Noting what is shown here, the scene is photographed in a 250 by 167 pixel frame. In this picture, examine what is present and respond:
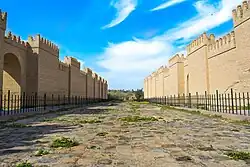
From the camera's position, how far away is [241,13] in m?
17.7

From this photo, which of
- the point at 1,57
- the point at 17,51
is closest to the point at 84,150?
the point at 1,57

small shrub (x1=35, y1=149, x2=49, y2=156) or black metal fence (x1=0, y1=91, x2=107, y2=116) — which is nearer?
small shrub (x1=35, y1=149, x2=49, y2=156)

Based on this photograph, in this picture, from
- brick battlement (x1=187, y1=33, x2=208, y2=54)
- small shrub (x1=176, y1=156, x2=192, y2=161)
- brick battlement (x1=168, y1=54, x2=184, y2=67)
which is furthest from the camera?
brick battlement (x1=168, y1=54, x2=184, y2=67)

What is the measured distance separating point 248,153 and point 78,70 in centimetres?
3479

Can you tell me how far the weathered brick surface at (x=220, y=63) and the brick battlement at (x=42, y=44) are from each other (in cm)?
1598

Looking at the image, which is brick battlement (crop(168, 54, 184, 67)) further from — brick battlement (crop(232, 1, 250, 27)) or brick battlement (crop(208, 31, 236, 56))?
brick battlement (crop(232, 1, 250, 27))

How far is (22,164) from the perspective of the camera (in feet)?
10.7

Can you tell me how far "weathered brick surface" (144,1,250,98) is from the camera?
17.5 meters

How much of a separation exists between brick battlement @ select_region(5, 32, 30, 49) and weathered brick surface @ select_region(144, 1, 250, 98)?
17.4 metres

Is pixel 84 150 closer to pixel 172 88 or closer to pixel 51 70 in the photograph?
pixel 51 70

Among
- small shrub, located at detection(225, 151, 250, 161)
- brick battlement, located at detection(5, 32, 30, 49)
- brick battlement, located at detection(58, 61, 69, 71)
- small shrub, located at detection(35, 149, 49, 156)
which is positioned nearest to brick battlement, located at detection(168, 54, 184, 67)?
brick battlement, located at detection(58, 61, 69, 71)

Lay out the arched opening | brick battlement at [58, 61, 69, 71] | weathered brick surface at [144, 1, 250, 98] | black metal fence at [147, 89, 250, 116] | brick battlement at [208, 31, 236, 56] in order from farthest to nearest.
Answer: brick battlement at [58, 61, 69, 71] → the arched opening → brick battlement at [208, 31, 236, 56] → weathered brick surface at [144, 1, 250, 98] → black metal fence at [147, 89, 250, 116]

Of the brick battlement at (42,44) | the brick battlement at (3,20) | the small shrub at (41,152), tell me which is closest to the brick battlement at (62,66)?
the brick battlement at (42,44)

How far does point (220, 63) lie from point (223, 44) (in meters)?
1.80
